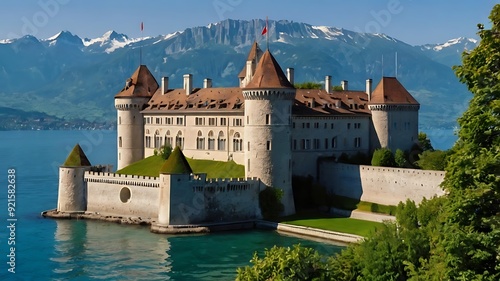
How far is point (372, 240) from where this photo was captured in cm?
3688

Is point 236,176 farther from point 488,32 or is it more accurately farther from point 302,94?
point 488,32

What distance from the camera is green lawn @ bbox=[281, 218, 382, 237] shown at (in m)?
62.9

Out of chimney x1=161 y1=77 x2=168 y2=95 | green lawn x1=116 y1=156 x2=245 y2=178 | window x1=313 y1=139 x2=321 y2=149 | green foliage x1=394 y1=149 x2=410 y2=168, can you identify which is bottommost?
green lawn x1=116 y1=156 x2=245 y2=178

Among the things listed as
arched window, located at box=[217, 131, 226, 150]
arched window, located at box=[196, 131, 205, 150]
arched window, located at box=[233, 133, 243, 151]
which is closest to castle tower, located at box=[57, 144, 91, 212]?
arched window, located at box=[196, 131, 205, 150]

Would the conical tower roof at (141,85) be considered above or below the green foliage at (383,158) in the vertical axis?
above

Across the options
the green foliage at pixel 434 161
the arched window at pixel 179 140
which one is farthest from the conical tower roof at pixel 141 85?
the green foliage at pixel 434 161

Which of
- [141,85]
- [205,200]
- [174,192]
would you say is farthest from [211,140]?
[174,192]

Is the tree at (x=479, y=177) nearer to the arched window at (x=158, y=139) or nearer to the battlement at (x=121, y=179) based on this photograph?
the battlement at (x=121, y=179)

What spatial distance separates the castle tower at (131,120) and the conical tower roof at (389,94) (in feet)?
90.7

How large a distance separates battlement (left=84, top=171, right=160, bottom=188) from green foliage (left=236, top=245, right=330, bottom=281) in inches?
1469

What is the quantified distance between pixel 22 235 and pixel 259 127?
23.6m

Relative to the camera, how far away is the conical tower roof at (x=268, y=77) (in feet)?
229

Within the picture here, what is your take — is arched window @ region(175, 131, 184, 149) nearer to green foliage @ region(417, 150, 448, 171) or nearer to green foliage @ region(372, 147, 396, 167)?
green foliage @ region(372, 147, 396, 167)

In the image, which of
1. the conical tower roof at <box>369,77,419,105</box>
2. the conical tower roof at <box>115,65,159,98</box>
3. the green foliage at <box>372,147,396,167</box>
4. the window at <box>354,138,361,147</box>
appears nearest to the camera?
the green foliage at <box>372,147,396,167</box>
